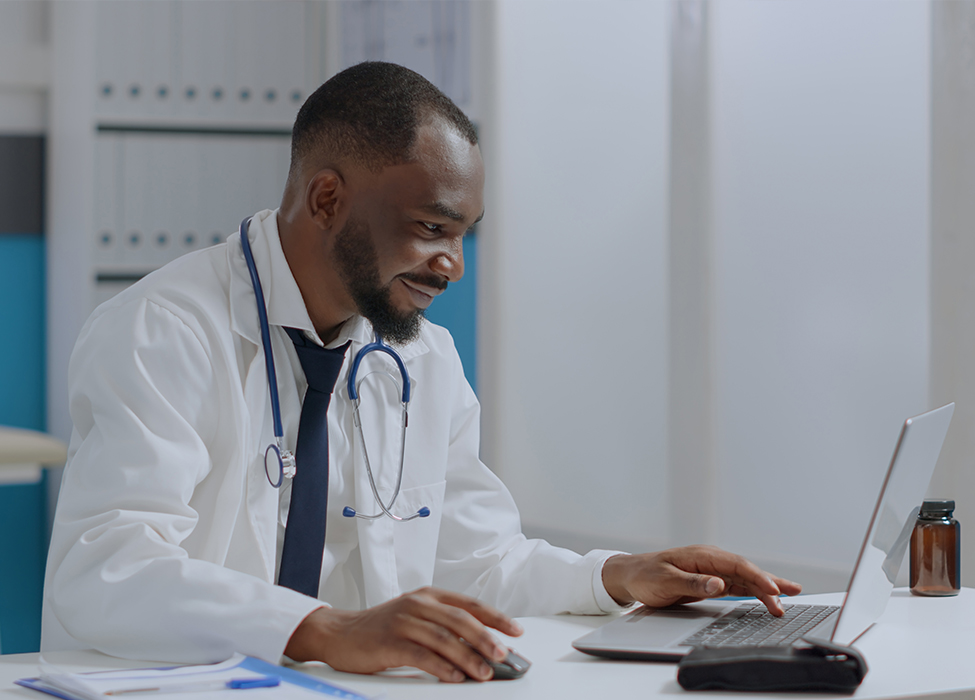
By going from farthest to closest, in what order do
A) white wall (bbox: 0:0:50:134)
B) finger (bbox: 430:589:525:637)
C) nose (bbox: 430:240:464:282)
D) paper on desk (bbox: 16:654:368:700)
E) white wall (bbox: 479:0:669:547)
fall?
white wall (bbox: 0:0:50:134), white wall (bbox: 479:0:669:547), nose (bbox: 430:240:464:282), finger (bbox: 430:589:525:637), paper on desk (bbox: 16:654:368:700)

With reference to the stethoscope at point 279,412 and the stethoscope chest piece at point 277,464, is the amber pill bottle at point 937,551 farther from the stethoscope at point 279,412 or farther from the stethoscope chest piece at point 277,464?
the stethoscope chest piece at point 277,464

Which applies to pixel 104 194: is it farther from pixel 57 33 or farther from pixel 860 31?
pixel 860 31

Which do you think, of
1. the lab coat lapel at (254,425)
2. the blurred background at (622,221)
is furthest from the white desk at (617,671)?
the blurred background at (622,221)

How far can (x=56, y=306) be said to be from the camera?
11.3 ft

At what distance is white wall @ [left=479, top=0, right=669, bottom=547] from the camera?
267 cm

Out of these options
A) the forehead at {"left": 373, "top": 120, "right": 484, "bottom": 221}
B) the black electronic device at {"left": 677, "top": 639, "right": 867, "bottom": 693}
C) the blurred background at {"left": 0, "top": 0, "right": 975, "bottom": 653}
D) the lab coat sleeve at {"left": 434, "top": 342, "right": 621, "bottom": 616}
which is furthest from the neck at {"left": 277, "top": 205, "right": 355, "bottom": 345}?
the blurred background at {"left": 0, "top": 0, "right": 975, "bottom": 653}

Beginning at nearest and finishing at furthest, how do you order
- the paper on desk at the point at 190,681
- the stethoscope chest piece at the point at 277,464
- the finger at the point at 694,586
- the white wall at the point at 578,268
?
the paper on desk at the point at 190,681 < the finger at the point at 694,586 < the stethoscope chest piece at the point at 277,464 < the white wall at the point at 578,268

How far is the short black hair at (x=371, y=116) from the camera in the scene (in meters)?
1.37

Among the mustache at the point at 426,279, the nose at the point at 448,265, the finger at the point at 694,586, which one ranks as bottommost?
the finger at the point at 694,586

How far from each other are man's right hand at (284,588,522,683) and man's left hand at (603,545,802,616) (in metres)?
0.28

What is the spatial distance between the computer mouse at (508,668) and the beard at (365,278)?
0.59 m

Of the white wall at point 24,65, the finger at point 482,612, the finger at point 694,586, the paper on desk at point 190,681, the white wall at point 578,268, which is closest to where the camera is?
the paper on desk at point 190,681

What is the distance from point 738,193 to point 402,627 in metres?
1.72

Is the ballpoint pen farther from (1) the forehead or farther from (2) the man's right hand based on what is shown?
(1) the forehead
